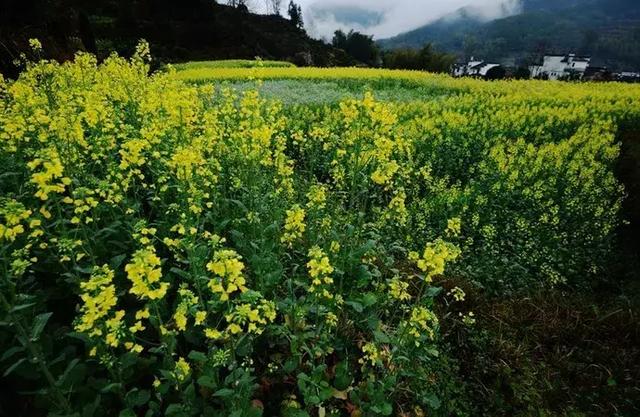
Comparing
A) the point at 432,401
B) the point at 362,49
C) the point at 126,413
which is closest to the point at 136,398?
the point at 126,413

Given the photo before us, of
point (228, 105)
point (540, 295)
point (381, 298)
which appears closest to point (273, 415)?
point (381, 298)

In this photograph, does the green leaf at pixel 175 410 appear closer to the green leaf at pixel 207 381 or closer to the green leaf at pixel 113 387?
the green leaf at pixel 207 381

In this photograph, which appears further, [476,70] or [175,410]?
[476,70]

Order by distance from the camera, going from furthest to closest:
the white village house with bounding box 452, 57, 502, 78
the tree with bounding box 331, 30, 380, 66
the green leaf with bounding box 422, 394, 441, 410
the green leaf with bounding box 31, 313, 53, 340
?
the tree with bounding box 331, 30, 380, 66 < the white village house with bounding box 452, 57, 502, 78 < the green leaf with bounding box 422, 394, 441, 410 < the green leaf with bounding box 31, 313, 53, 340

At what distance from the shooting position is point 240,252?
3986mm

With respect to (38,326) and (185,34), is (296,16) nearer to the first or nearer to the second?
(185,34)

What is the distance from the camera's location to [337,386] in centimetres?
320

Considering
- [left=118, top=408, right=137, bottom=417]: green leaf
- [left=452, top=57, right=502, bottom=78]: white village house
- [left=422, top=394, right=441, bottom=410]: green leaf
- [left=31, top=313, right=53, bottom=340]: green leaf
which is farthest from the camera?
[left=452, top=57, right=502, bottom=78]: white village house

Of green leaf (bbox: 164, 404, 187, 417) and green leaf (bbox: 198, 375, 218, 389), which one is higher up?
green leaf (bbox: 198, 375, 218, 389)

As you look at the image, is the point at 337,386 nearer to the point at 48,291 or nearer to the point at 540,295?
the point at 48,291

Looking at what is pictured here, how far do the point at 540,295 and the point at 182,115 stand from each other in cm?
502

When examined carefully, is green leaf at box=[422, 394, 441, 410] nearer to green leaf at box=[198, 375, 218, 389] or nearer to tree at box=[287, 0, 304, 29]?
green leaf at box=[198, 375, 218, 389]

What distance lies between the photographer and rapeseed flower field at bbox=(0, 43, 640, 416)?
2512mm

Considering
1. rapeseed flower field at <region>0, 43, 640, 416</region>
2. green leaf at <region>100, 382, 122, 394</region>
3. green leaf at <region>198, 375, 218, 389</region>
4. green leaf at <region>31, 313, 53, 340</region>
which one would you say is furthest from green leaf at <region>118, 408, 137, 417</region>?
green leaf at <region>31, 313, 53, 340</region>
